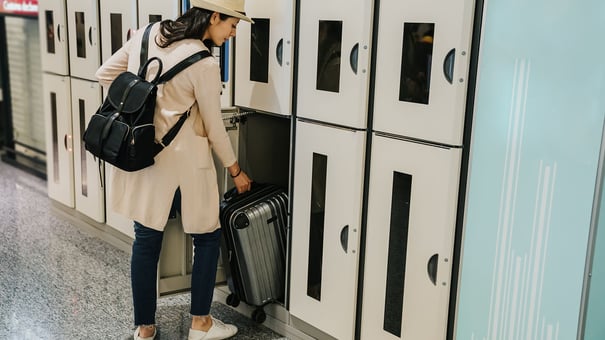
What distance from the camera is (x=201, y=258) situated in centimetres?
305

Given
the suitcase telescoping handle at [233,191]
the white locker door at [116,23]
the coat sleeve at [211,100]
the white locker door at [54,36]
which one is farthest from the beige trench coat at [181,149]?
the white locker door at [54,36]

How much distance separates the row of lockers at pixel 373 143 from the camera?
2373 mm

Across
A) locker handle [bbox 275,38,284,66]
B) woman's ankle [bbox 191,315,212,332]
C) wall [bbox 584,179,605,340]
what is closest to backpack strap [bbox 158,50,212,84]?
locker handle [bbox 275,38,284,66]

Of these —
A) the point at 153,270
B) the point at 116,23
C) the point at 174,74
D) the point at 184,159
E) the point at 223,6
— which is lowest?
the point at 153,270

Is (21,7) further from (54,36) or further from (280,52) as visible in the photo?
(280,52)

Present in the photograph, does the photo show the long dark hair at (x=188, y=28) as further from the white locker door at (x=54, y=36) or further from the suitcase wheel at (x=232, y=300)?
the white locker door at (x=54, y=36)

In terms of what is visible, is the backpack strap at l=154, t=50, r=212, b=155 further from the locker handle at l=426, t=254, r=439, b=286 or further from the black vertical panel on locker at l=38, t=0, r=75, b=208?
the black vertical panel on locker at l=38, t=0, r=75, b=208

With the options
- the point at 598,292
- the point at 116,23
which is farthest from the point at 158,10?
the point at 598,292

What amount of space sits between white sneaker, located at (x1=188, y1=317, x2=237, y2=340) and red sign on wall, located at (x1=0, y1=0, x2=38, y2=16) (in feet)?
12.9

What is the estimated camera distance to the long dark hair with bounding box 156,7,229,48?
278cm

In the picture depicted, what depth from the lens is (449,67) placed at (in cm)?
232

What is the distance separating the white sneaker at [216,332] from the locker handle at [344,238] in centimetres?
77

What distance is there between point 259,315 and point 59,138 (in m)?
2.39

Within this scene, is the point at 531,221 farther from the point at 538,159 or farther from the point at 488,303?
the point at 488,303
